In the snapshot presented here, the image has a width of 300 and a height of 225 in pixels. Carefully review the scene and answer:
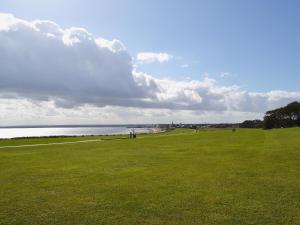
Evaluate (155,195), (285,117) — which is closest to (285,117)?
(285,117)

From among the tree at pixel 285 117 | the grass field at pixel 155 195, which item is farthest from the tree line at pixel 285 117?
the grass field at pixel 155 195

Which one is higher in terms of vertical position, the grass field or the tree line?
the tree line

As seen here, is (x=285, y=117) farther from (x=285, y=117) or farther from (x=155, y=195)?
(x=155, y=195)

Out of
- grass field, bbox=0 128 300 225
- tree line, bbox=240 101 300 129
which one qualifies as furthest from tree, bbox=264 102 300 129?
grass field, bbox=0 128 300 225

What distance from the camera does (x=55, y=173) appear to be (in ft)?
59.5

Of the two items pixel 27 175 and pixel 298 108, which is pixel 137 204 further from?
pixel 298 108

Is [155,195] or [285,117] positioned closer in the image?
[155,195]

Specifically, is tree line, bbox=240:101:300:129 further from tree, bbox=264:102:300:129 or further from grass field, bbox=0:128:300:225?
grass field, bbox=0:128:300:225

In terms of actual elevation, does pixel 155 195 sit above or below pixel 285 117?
below

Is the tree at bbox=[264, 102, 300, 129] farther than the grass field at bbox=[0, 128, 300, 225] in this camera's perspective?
Yes

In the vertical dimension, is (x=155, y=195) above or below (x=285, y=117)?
below

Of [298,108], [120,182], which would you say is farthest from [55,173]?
[298,108]

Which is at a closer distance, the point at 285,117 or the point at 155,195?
the point at 155,195

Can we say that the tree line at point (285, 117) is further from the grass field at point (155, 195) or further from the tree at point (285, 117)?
the grass field at point (155, 195)
